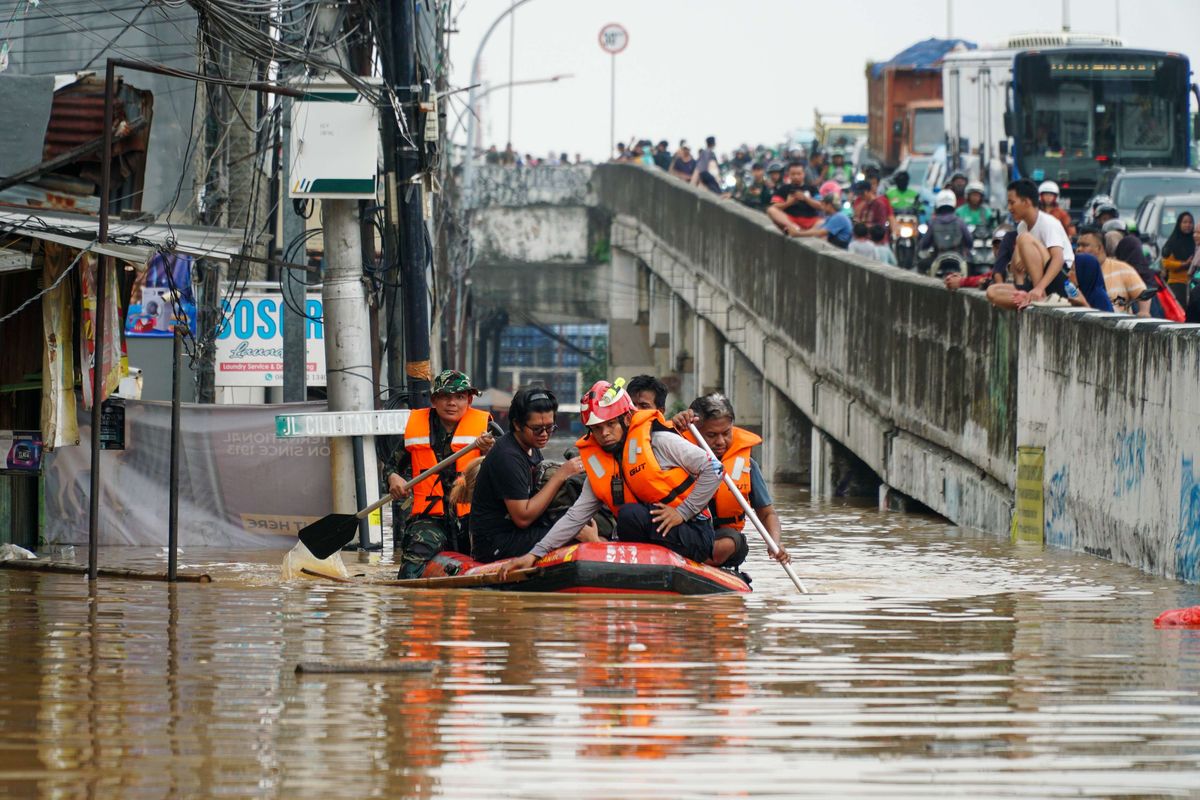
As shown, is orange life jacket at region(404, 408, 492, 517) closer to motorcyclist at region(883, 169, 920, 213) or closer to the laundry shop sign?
the laundry shop sign

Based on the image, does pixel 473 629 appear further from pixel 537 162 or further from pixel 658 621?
pixel 537 162

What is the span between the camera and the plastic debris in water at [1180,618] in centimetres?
1116

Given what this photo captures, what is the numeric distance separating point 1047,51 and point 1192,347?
26147 mm

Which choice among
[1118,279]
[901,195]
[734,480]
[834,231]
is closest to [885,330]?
[1118,279]

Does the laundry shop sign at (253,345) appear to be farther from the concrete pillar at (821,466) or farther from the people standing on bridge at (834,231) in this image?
the people standing on bridge at (834,231)

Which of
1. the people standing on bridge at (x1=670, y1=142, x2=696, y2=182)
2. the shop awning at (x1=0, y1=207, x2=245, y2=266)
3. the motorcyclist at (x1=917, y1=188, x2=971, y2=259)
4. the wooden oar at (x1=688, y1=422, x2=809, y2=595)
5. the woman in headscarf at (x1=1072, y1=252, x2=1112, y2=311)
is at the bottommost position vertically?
the wooden oar at (x1=688, y1=422, x2=809, y2=595)

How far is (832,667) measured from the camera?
367 inches

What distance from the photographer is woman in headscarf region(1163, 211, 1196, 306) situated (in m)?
24.8

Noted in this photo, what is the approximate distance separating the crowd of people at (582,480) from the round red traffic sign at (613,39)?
156 ft

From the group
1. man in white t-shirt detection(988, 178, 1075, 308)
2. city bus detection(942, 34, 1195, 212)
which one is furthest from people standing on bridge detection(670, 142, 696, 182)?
man in white t-shirt detection(988, 178, 1075, 308)

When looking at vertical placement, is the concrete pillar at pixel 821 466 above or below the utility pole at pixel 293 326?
below

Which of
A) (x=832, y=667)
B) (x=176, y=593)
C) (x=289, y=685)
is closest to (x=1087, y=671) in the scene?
(x=832, y=667)

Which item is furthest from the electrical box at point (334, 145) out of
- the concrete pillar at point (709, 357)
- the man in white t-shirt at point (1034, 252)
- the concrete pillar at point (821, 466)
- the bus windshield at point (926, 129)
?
the bus windshield at point (926, 129)

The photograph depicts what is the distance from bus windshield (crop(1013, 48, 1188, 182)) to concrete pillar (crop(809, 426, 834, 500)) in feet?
40.6
